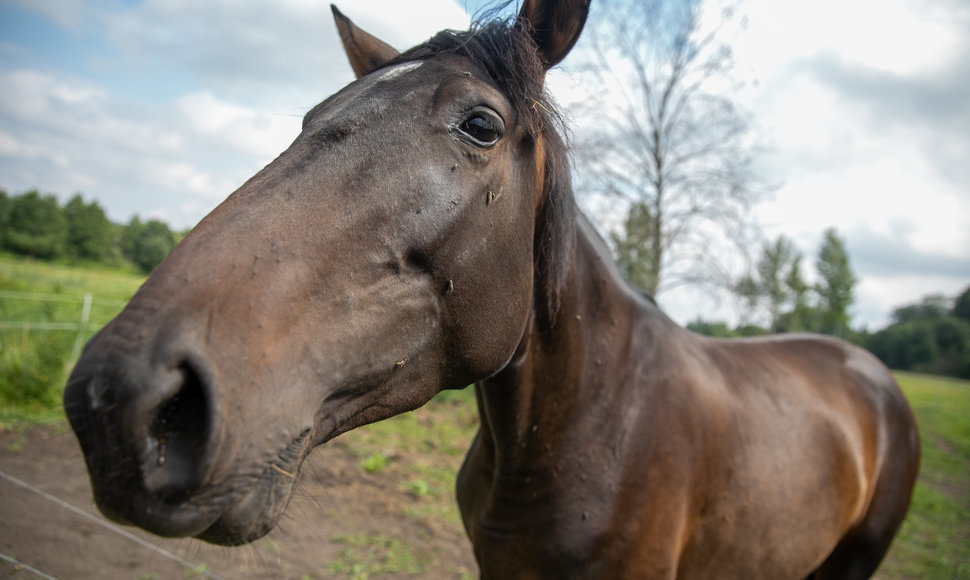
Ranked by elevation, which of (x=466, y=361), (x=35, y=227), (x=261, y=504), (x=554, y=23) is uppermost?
(x=35, y=227)

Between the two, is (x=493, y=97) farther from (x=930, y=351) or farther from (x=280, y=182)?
(x=930, y=351)

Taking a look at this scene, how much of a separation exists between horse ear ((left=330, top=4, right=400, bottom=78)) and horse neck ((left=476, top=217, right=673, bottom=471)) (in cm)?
118

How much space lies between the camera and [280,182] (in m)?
1.28

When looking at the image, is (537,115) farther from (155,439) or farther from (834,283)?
(834,283)

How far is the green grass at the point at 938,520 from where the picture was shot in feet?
20.2

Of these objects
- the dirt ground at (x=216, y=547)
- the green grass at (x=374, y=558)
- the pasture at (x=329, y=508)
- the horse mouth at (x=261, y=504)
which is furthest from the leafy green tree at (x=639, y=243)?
the horse mouth at (x=261, y=504)

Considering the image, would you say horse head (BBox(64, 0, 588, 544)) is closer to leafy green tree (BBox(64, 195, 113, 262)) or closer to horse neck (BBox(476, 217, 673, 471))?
horse neck (BBox(476, 217, 673, 471))

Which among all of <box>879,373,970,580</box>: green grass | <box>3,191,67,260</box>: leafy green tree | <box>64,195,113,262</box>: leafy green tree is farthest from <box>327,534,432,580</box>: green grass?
<box>64,195,113,262</box>: leafy green tree

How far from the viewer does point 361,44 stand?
2355 millimetres

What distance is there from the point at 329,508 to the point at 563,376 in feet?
15.6

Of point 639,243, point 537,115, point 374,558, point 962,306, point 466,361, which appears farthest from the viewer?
point 962,306

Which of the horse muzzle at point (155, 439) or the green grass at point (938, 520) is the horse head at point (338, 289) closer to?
the horse muzzle at point (155, 439)

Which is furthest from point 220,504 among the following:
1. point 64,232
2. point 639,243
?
point 64,232

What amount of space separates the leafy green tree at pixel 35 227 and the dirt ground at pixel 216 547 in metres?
Result: 37.5
